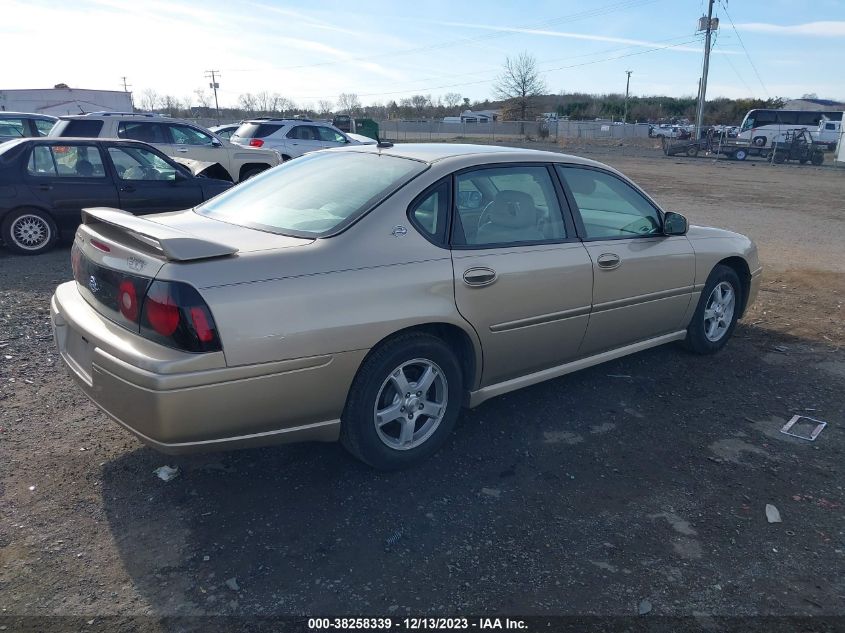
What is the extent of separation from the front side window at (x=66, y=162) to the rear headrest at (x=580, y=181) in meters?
6.80

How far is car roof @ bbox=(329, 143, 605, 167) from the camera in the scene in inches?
157

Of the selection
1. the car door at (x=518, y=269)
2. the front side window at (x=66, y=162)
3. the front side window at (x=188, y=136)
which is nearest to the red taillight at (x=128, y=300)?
the car door at (x=518, y=269)

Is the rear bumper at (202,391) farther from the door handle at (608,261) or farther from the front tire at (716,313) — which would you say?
the front tire at (716,313)

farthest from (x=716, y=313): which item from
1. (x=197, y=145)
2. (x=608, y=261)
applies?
(x=197, y=145)

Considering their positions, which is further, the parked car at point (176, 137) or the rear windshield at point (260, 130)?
the rear windshield at point (260, 130)

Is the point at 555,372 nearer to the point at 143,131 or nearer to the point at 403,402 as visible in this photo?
the point at 403,402

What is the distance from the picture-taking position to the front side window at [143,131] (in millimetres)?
13352

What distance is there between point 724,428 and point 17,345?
5.27 m

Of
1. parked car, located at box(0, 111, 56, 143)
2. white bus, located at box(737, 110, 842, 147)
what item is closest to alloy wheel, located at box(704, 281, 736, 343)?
parked car, located at box(0, 111, 56, 143)

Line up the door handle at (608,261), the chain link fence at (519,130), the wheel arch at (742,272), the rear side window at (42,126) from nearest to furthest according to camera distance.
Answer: the door handle at (608,261)
the wheel arch at (742,272)
the rear side window at (42,126)
the chain link fence at (519,130)

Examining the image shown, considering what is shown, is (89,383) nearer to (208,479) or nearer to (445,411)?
(208,479)

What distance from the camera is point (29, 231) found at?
845 cm

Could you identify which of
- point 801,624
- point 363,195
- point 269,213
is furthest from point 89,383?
point 801,624

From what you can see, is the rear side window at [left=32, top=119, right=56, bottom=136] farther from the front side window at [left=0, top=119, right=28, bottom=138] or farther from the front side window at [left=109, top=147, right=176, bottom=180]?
the front side window at [left=109, top=147, right=176, bottom=180]
